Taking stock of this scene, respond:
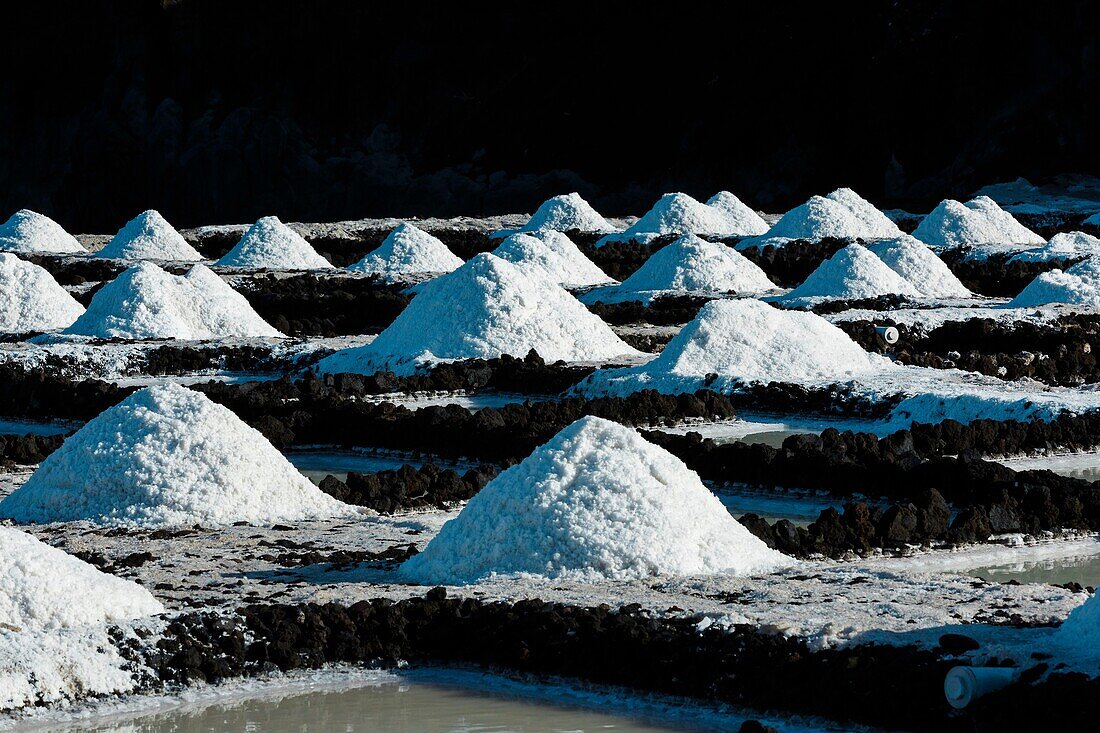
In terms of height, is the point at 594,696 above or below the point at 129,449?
below

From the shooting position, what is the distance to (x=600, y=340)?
14344 mm

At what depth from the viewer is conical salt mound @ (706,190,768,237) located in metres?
27.5

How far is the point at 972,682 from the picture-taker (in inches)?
177

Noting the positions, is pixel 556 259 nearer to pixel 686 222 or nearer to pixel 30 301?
pixel 686 222

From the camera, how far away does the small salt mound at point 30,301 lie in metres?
17.1

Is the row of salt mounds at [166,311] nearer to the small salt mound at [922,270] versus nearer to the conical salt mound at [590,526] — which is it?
the small salt mound at [922,270]

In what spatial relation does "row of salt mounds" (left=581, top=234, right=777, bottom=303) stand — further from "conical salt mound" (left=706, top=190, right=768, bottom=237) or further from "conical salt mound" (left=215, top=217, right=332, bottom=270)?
"conical salt mound" (left=706, top=190, right=768, bottom=237)

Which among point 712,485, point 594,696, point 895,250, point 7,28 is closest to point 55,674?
point 594,696

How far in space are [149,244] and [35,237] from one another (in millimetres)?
2330

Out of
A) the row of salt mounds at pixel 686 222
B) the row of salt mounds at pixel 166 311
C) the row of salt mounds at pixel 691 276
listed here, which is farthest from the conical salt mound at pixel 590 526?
the row of salt mounds at pixel 686 222

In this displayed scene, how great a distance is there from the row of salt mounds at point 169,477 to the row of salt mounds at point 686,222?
17648 millimetres

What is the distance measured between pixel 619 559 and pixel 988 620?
50.9 inches

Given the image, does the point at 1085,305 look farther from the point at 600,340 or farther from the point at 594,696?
the point at 594,696

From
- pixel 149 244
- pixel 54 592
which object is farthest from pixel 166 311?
pixel 54 592
